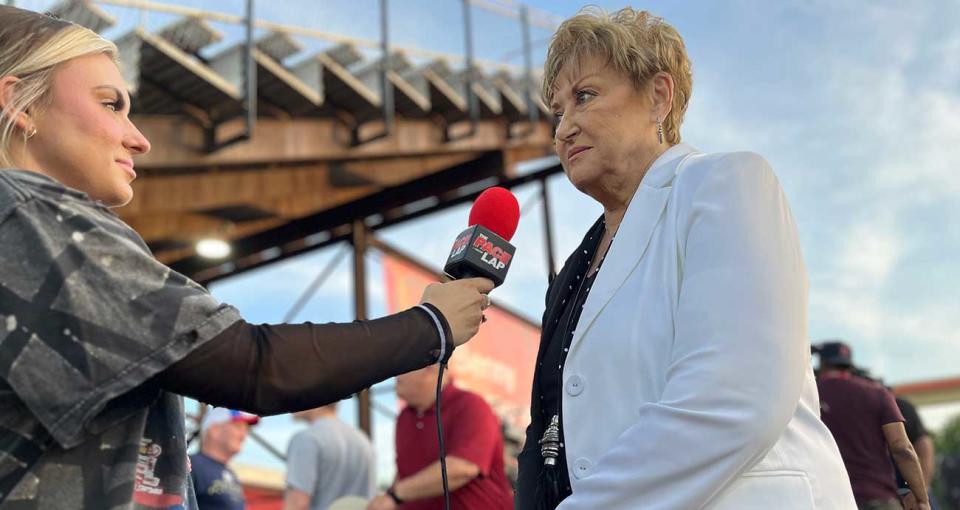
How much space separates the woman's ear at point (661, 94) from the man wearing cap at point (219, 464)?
2.97 metres

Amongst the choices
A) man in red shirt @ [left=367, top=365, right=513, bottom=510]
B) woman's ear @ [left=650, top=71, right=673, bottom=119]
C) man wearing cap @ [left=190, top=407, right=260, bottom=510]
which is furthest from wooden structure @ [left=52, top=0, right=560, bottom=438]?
woman's ear @ [left=650, top=71, right=673, bottom=119]

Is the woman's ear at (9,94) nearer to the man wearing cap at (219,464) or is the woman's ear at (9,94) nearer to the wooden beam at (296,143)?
the man wearing cap at (219,464)

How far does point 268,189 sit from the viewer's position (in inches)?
406

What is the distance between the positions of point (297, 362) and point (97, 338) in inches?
11.4

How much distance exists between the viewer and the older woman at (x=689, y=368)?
1593 millimetres

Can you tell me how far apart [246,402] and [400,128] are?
9114 mm

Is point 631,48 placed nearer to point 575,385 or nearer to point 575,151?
point 575,151

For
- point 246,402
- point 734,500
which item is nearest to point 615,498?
point 734,500

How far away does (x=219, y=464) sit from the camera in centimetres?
532

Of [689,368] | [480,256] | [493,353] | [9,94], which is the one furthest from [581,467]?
[493,353]

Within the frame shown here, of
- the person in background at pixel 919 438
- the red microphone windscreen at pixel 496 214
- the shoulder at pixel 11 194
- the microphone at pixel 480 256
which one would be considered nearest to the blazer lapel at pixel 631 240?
the microphone at pixel 480 256

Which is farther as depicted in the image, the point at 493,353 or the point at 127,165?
the point at 493,353

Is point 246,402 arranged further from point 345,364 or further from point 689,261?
point 689,261

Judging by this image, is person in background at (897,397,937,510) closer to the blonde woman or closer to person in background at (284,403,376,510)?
person in background at (284,403,376,510)
